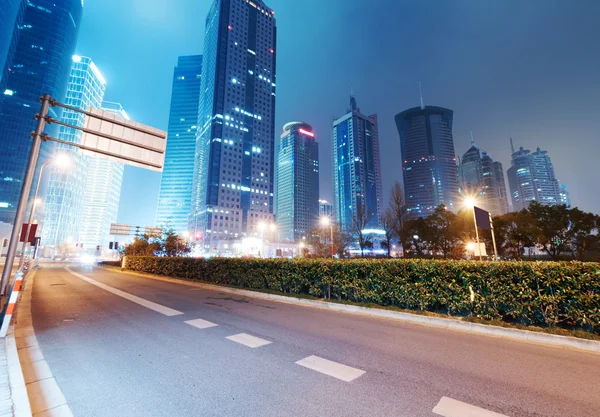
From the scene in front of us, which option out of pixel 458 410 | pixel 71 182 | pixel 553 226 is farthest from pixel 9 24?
pixel 553 226

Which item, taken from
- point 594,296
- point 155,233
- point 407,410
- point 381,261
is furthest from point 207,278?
point 155,233

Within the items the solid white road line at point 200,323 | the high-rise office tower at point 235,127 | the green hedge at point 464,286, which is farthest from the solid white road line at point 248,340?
the high-rise office tower at point 235,127

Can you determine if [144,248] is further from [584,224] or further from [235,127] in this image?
[235,127]

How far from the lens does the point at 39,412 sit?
315 cm

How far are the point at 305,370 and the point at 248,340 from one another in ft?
6.60

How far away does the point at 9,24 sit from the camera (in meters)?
116

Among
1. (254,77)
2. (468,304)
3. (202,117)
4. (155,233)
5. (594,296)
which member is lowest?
(468,304)

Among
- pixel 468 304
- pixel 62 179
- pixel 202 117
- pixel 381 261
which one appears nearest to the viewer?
pixel 468 304

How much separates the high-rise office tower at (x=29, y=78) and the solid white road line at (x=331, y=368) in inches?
5494

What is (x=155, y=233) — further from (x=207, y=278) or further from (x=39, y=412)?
(x=39, y=412)

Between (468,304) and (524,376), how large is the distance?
12.0 feet

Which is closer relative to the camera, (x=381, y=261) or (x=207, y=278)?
(x=381, y=261)

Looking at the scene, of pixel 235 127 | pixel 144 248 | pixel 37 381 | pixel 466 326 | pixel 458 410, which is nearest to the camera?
pixel 458 410

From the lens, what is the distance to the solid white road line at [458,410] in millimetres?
3076
